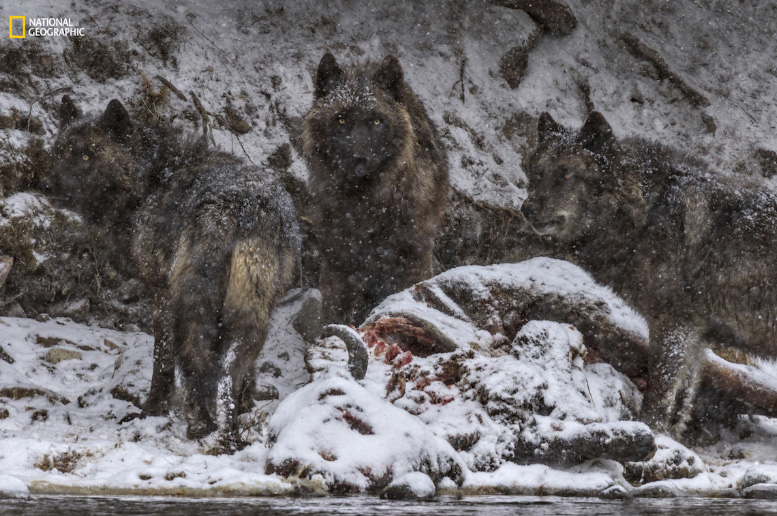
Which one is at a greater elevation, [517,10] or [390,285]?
[517,10]

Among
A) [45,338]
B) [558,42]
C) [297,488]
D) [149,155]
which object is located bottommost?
[297,488]

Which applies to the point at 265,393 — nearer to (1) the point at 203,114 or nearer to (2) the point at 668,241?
(2) the point at 668,241

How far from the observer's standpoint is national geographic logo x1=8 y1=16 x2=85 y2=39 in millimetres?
9438

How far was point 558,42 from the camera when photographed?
1211 cm

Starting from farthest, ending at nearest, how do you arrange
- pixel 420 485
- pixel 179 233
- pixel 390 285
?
pixel 390 285 → pixel 179 233 → pixel 420 485

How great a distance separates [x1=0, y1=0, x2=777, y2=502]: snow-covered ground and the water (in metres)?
0.23

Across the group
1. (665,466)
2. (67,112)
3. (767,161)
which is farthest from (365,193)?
(767,161)

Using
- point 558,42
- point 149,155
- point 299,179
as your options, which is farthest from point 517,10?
point 149,155

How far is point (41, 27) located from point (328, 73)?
4609 millimetres

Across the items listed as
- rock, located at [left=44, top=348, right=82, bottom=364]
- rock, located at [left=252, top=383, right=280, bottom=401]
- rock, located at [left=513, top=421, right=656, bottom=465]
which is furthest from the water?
rock, located at [left=44, top=348, right=82, bottom=364]

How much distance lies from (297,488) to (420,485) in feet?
2.54

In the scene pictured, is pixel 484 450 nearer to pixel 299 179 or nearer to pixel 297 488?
pixel 297 488

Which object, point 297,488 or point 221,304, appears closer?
point 297,488

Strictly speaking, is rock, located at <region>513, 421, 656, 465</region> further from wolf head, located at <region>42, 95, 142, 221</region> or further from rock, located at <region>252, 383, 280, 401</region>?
wolf head, located at <region>42, 95, 142, 221</region>
